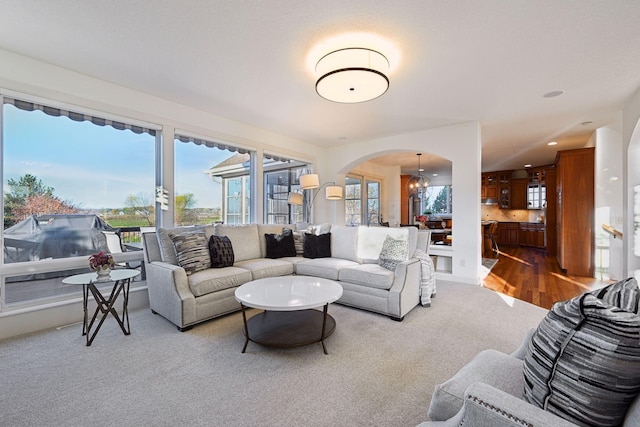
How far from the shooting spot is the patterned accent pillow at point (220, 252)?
349cm

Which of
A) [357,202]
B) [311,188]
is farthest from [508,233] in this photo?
[311,188]

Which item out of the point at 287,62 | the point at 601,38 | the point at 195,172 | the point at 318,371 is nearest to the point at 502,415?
the point at 318,371

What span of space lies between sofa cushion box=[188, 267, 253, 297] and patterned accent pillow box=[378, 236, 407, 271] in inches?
65.4

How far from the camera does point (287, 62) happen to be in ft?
9.32

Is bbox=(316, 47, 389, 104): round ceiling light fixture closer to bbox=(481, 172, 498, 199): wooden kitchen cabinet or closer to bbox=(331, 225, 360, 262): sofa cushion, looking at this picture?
bbox=(331, 225, 360, 262): sofa cushion

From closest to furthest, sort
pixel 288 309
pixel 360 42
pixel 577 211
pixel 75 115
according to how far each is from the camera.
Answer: pixel 288 309 → pixel 360 42 → pixel 75 115 → pixel 577 211

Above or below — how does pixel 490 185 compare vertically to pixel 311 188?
above

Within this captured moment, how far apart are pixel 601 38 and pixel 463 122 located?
2.27 meters

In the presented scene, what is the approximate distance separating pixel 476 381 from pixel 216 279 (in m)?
2.64

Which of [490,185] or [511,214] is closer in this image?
[511,214]

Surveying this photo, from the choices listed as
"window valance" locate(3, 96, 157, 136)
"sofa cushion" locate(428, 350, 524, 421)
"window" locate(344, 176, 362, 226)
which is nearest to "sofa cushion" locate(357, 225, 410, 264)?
"sofa cushion" locate(428, 350, 524, 421)

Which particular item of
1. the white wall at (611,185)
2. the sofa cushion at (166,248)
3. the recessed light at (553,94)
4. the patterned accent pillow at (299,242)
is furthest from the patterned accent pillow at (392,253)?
the white wall at (611,185)

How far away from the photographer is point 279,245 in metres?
4.36

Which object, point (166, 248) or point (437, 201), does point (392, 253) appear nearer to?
point (166, 248)
